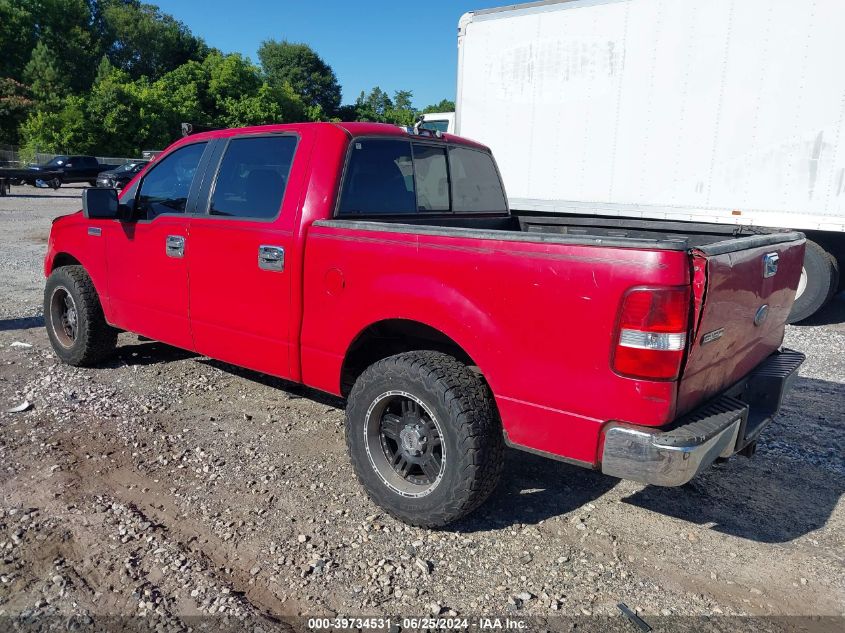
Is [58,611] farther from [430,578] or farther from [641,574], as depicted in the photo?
[641,574]

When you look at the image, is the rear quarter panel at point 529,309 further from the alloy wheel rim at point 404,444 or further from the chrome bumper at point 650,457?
the alloy wheel rim at point 404,444

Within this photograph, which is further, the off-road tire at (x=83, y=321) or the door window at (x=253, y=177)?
the off-road tire at (x=83, y=321)

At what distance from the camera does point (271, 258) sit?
357 cm

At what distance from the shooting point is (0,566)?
270cm

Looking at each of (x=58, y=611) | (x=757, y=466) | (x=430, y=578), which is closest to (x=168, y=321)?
(x=58, y=611)

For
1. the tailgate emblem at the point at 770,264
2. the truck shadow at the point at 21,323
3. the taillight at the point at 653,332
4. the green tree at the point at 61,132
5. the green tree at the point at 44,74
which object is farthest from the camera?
the green tree at the point at 44,74

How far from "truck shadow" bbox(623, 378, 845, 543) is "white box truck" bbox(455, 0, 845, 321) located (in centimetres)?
300

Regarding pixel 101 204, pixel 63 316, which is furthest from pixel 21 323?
pixel 101 204

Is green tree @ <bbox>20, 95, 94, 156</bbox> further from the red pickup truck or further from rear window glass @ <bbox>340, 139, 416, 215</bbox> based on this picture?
rear window glass @ <bbox>340, 139, 416, 215</bbox>

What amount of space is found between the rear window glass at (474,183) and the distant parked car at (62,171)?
29690mm

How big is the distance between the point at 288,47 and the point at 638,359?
79.4m

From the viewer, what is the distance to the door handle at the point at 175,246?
412 cm

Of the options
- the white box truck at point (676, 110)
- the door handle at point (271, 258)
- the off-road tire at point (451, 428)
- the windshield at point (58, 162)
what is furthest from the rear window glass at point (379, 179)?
the windshield at point (58, 162)

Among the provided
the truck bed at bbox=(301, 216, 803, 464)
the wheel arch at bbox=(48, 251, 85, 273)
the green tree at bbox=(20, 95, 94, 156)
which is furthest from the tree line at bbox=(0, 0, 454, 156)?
the truck bed at bbox=(301, 216, 803, 464)
